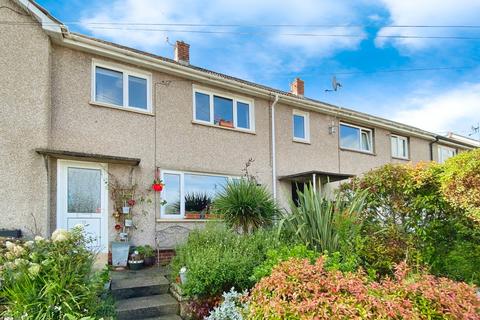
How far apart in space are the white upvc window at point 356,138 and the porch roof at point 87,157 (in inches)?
396

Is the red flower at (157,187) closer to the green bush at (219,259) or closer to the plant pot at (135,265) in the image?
the plant pot at (135,265)

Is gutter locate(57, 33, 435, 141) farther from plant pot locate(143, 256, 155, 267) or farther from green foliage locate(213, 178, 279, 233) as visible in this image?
plant pot locate(143, 256, 155, 267)

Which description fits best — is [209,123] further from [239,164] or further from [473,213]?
[473,213]

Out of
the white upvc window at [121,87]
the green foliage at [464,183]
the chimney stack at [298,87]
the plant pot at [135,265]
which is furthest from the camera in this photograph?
the chimney stack at [298,87]

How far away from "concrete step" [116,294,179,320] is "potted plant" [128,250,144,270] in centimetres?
229

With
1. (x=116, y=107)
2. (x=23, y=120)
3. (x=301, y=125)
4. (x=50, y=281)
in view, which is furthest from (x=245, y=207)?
(x=301, y=125)

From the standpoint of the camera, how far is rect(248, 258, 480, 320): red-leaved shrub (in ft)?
13.0

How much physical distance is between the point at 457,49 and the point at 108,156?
13.6m

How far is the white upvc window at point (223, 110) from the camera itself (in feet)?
41.7

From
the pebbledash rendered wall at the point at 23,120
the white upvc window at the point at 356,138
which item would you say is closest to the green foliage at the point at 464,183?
the pebbledash rendered wall at the point at 23,120

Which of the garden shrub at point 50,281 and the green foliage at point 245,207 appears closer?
the garden shrub at point 50,281

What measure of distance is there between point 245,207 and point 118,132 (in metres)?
4.55

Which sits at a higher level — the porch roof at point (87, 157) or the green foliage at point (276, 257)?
the porch roof at point (87, 157)

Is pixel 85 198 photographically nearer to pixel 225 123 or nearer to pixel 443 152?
pixel 225 123
